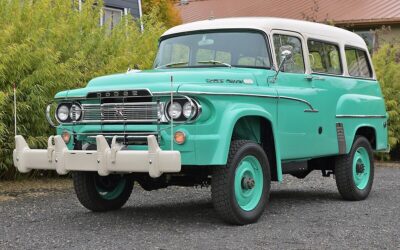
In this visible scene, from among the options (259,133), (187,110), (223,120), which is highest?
(187,110)

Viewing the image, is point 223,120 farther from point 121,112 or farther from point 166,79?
point 121,112

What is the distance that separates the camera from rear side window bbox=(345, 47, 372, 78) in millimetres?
9062

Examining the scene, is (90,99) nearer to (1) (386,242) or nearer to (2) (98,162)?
(2) (98,162)

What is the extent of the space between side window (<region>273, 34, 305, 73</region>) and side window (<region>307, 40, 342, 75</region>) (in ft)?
0.72

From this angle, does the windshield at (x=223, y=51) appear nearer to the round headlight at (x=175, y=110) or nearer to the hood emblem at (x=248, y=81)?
the hood emblem at (x=248, y=81)

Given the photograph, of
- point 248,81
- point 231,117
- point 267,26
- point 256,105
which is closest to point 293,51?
point 267,26

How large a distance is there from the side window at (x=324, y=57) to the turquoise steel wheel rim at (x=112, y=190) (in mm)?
2661

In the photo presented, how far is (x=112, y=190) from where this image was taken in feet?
25.4

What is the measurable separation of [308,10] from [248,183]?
21398 mm

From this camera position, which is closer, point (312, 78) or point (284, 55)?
point (284, 55)

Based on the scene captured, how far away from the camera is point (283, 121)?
7250 millimetres

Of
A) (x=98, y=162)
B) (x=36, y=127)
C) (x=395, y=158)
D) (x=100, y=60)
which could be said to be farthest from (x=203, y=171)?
(x=395, y=158)

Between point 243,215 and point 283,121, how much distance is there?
1256 millimetres

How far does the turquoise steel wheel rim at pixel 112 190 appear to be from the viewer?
7.58 m
